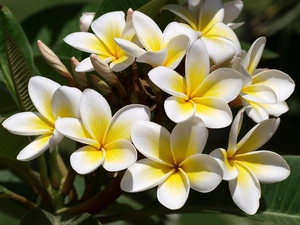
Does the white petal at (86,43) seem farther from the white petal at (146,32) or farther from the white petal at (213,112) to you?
the white petal at (213,112)

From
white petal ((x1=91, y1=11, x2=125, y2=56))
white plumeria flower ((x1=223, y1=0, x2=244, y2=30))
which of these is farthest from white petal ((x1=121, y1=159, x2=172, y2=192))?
white plumeria flower ((x1=223, y1=0, x2=244, y2=30))

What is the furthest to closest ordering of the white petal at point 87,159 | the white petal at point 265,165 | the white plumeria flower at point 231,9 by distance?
the white plumeria flower at point 231,9 < the white petal at point 265,165 < the white petal at point 87,159

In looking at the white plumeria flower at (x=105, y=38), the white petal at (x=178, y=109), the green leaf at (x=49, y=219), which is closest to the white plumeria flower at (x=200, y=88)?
Answer: the white petal at (x=178, y=109)

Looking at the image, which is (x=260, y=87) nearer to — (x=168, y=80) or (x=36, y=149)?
(x=168, y=80)

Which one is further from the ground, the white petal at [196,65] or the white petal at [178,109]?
the white petal at [196,65]

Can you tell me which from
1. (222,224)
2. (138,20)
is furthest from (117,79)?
(222,224)

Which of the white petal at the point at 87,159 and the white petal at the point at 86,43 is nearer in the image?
the white petal at the point at 87,159

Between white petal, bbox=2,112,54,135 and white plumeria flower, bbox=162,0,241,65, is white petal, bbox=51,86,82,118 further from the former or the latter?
white plumeria flower, bbox=162,0,241,65

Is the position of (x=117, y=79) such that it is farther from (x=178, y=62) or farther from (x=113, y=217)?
(x=113, y=217)
